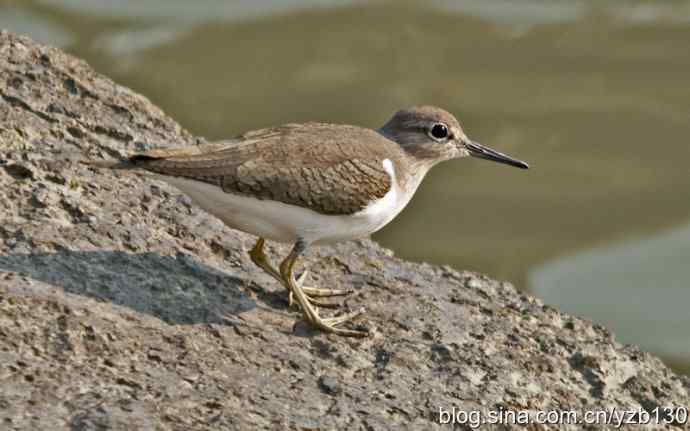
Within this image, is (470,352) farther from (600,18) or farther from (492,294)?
(600,18)

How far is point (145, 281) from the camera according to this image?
7.25 metres

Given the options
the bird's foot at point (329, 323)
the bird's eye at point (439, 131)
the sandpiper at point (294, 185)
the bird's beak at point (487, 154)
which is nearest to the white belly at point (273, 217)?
the sandpiper at point (294, 185)

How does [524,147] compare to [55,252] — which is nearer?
[55,252]

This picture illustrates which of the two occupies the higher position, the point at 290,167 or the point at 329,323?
the point at 290,167

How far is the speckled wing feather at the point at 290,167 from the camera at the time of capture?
→ 7484mm

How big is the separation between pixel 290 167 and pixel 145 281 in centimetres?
118

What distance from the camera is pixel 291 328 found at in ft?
24.4

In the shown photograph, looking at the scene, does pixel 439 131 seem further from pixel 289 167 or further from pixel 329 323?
pixel 329 323

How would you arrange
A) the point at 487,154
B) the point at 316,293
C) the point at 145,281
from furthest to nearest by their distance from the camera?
1. the point at 487,154
2. the point at 316,293
3. the point at 145,281

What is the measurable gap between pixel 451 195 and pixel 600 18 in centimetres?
444

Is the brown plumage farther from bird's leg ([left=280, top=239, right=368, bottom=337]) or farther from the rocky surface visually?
the rocky surface

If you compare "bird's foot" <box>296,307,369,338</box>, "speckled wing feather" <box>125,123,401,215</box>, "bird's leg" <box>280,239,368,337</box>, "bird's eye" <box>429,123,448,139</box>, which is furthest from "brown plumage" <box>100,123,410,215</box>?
"bird's eye" <box>429,123,448,139</box>

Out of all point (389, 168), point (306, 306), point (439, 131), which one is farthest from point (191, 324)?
point (439, 131)

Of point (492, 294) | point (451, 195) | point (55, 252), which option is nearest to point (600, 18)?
point (451, 195)
